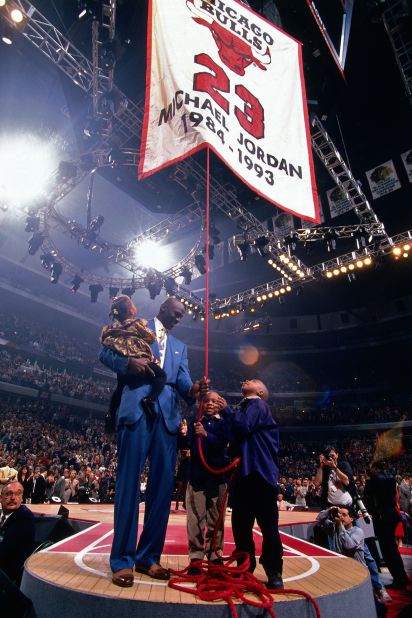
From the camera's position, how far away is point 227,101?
321 cm

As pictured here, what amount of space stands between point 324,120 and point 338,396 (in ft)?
74.8

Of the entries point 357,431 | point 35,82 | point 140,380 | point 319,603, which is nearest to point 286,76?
point 140,380

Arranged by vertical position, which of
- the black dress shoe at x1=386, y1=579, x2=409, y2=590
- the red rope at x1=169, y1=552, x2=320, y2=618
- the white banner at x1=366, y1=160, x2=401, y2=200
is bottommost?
the black dress shoe at x1=386, y1=579, x2=409, y2=590

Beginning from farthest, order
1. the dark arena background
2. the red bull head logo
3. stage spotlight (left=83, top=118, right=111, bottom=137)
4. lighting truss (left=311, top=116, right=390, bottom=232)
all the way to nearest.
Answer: lighting truss (left=311, top=116, right=390, bottom=232), stage spotlight (left=83, top=118, right=111, bottom=137), the dark arena background, the red bull head logo

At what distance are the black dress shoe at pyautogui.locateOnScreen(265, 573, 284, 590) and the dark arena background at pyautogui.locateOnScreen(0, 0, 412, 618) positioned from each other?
0.06m

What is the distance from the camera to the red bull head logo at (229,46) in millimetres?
3491

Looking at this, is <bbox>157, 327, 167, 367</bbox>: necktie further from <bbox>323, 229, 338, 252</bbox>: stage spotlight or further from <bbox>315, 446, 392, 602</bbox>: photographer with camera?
<bbox>323, 229, 338, 252</bbox>: stage spotlight

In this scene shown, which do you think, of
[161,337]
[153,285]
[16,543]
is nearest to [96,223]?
[153,285]

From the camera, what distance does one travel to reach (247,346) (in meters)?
31.7

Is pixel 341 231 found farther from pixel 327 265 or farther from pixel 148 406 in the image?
pixel 148 406

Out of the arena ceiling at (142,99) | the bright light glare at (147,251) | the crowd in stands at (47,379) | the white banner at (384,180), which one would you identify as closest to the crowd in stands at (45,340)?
the crowd in stands at (47,379)

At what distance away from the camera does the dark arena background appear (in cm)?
362

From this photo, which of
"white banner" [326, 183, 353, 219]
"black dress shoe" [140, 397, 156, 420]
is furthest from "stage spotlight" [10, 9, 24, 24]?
"white banner" [326, 183, 353, 219]

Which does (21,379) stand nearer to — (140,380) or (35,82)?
(35,82)
